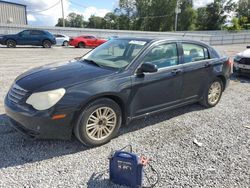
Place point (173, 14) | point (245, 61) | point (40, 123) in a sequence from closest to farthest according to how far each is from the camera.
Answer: point (40, 123), point (245, 61), point (173, 14)

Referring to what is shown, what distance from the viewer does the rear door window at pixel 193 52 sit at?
441 cm

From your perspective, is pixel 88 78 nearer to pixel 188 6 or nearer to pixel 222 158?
pixel 222 158

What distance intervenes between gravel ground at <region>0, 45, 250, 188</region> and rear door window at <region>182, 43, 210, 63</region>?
43.8 inches

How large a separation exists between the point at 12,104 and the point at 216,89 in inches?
158

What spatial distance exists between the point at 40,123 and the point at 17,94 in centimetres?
61

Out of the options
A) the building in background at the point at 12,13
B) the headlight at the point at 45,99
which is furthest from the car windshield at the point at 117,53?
the building in background at the point at 12,13

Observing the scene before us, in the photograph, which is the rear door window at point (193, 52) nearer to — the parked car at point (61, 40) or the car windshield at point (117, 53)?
the car windshield at point (117, 53)

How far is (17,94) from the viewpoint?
3266 mm

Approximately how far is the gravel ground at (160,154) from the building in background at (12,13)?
3371 centimetres

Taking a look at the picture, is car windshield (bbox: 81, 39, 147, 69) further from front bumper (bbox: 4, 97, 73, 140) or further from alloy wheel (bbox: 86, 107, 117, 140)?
front bumper (bbox: 4, 97, 73, 140)

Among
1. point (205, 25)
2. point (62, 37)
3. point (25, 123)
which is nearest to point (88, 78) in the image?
point (25, 123)

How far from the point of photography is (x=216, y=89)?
17.0ft

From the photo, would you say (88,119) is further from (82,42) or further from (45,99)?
(82,42)

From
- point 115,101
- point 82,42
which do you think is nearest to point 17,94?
point 115,101
